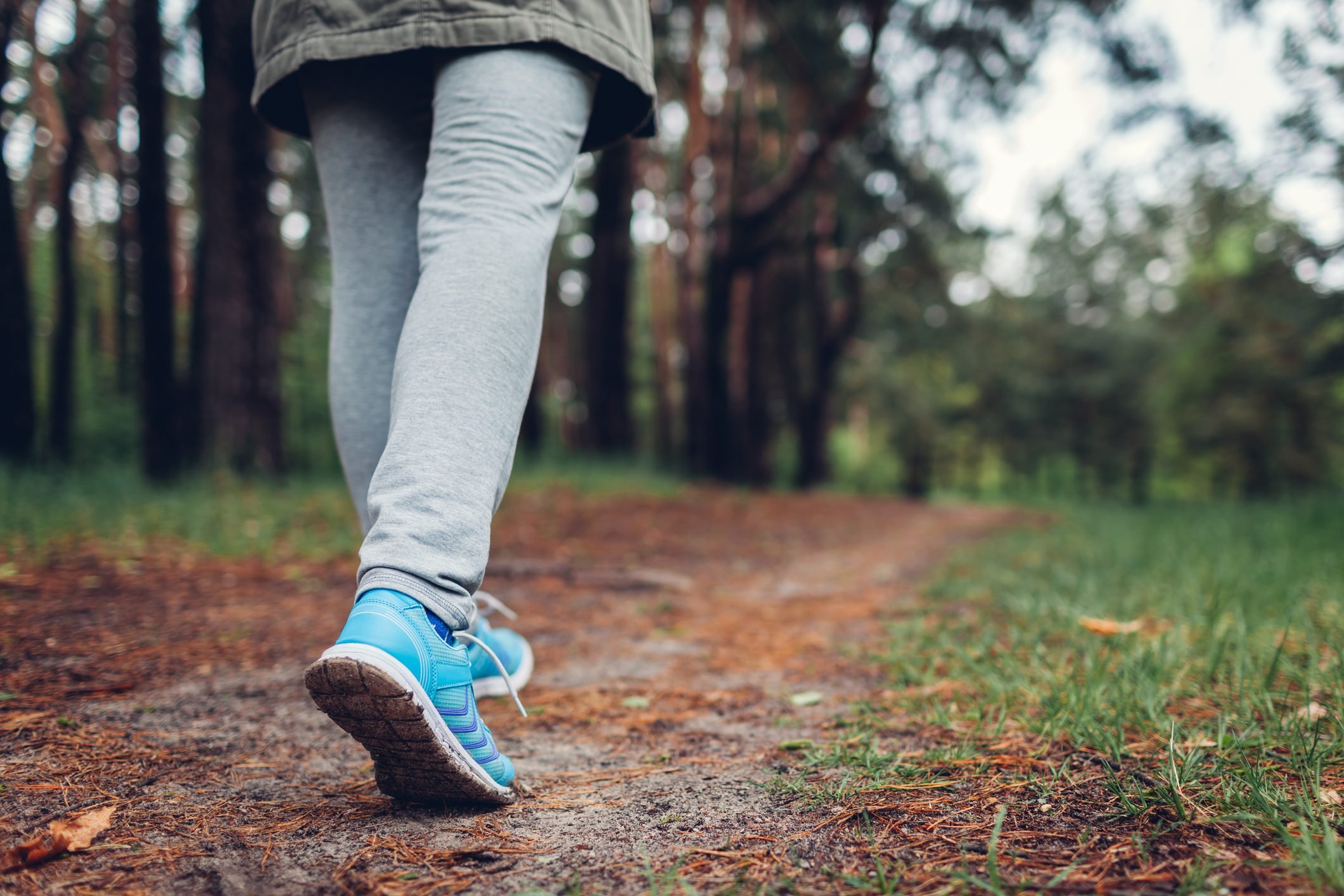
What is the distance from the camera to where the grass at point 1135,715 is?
1.00 meters

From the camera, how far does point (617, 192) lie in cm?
1055

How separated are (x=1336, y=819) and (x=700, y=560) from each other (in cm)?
367

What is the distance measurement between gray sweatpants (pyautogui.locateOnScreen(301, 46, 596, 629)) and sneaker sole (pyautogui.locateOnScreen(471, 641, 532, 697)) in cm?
45

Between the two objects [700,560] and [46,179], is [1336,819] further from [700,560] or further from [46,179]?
[46,179]

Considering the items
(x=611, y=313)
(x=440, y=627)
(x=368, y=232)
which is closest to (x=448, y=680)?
(x=440, y=627)

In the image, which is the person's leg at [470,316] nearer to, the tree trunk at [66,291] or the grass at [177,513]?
the grass at [177,513]

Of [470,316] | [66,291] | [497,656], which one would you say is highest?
[66,291]

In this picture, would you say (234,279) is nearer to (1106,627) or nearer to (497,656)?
(497,656)

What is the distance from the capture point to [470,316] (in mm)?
1188

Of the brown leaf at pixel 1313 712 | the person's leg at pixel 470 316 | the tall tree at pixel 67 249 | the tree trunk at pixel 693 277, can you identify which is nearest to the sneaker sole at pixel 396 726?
the person's leg at pixel 470 316

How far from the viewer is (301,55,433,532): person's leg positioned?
1.44 metres

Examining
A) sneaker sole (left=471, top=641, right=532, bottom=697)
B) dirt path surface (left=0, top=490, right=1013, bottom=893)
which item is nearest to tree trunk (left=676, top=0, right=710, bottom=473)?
dirt path surface (left=0, top=490, right=1013, bottom=893)

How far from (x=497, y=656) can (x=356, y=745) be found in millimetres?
294

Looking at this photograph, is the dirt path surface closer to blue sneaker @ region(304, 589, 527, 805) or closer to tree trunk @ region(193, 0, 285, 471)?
blue sneaker @ region(304, 589, 527, 805)
